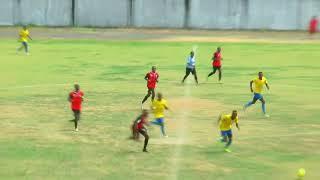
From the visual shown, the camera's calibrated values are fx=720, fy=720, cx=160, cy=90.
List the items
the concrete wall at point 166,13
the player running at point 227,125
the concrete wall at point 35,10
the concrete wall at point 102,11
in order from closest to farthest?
Result: 1. the player running at point 227,125
2. the concrete wall at point 166,13
3. the concrete wall at point 35,10
4. the concrete wall at point 102,11

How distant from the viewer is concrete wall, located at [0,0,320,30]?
6488 centimetres

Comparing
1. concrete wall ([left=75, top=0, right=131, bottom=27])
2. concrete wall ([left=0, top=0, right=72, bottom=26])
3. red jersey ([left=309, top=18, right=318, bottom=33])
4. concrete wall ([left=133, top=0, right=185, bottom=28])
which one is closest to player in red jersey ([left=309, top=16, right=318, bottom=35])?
red jersey ([left=309, top=18, right=318, bottom=33])

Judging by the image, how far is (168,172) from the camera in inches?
747

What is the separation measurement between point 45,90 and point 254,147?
46.4ft

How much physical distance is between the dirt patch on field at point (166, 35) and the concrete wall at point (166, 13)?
0.87 meters

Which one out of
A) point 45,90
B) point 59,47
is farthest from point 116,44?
point 45,90

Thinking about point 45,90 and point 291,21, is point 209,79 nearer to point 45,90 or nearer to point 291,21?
point 45,90

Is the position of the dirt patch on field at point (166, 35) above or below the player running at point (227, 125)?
above

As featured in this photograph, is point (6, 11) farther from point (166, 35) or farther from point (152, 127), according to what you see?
point (152, 127)

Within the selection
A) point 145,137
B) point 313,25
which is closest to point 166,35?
point 313,25

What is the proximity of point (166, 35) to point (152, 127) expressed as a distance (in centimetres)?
3701

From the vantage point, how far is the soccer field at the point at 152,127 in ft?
64.1

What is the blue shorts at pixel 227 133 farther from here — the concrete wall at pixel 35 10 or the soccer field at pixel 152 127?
the concrete wall at pixel 35 10

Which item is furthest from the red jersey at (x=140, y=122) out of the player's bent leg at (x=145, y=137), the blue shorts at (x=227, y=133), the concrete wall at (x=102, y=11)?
the concrete wall at (x=102, y=11)
